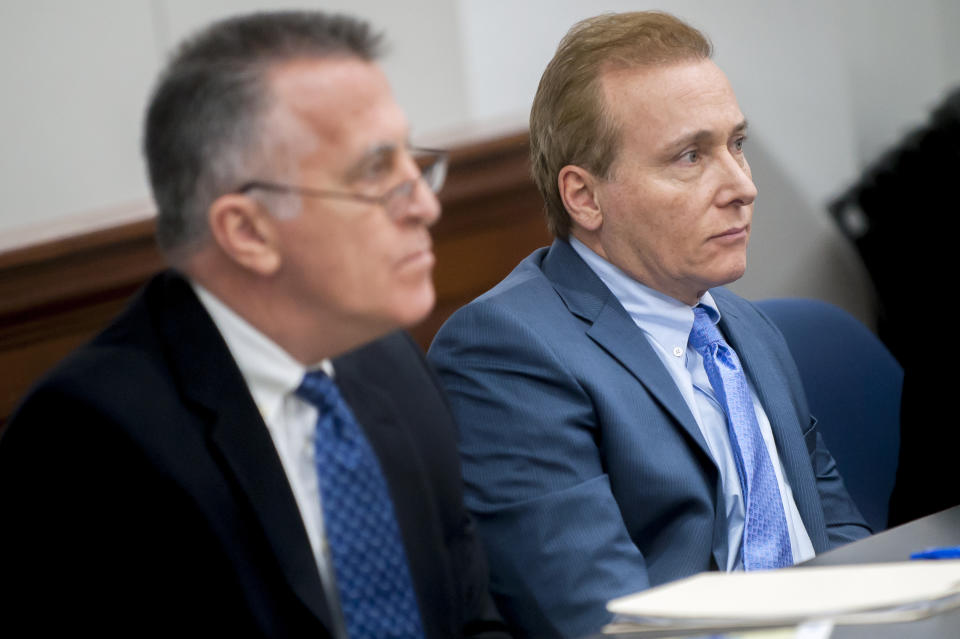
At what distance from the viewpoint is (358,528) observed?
1.26m

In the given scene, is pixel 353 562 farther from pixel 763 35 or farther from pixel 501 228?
pixel 763 35

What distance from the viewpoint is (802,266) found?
4.21 m

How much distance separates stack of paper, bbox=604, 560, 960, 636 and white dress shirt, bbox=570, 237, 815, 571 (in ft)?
1.83

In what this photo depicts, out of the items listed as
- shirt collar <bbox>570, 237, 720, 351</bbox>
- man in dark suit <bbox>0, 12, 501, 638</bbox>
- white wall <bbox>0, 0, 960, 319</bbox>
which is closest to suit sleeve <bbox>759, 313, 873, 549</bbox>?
shirt collar <bbox>570, 237, 720, 351</bbox>

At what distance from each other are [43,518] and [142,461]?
0.32 ft

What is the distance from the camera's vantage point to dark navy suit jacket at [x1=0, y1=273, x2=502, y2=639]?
109cm

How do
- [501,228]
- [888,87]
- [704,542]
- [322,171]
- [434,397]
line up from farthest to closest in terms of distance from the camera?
1. [888,87]
2. [501,228]
3. [704,542]
4. [434,397]
5. [322,171]

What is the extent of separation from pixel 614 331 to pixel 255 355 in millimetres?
774

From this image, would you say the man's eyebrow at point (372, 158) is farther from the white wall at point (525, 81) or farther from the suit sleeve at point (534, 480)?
the white wall at point (525, 81)

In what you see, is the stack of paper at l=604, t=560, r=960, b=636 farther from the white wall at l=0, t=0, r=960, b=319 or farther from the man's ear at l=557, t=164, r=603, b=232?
the white wall at l=0, t=0, r=960, b=319

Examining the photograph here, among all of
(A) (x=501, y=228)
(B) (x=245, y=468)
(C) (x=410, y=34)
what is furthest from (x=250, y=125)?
(C) (x=410, y=34)

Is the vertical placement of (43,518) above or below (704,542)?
above

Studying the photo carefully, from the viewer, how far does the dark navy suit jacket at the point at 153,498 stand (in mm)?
1092

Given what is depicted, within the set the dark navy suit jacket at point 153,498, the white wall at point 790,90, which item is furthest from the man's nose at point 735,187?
the white wall at point 790,90
